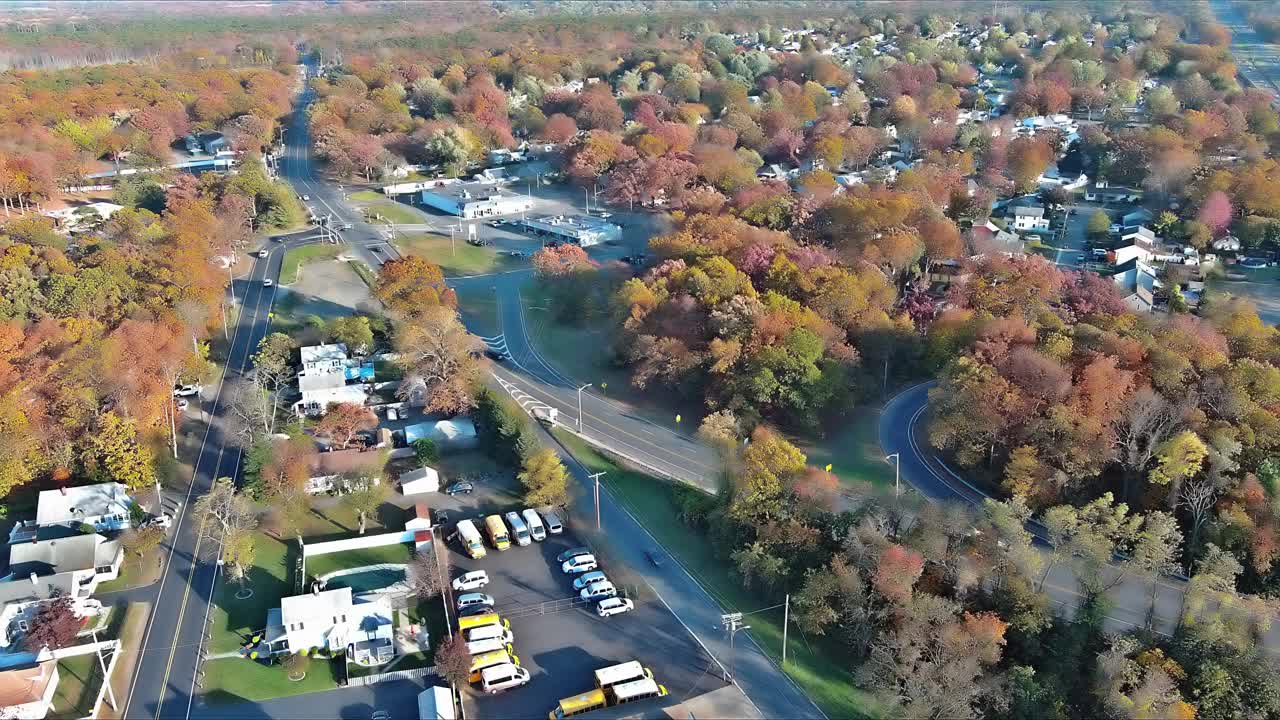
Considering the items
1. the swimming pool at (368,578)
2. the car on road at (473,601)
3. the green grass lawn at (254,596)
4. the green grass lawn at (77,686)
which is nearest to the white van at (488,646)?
the car on road at (473,601)

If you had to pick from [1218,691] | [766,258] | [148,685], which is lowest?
[148,685]

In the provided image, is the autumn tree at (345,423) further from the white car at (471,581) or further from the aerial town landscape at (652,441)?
the white car at (471,581)

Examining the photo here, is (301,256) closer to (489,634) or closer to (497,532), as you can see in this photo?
(497,532)

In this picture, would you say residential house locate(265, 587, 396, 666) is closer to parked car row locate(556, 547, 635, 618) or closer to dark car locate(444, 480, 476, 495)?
parked car row locate(556, 547, 635, 618)

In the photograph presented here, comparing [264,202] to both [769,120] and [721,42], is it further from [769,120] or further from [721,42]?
[721,42]

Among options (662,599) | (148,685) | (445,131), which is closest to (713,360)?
(662,599)
